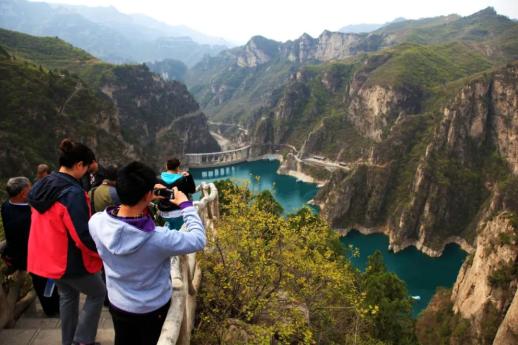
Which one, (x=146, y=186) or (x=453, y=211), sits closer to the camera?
(x=146, y=186)

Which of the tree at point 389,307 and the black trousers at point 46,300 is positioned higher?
the black trousers at point 46,300

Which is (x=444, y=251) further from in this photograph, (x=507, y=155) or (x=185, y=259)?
(x=185, y=259)

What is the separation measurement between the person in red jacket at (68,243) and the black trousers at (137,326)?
1.56 metres

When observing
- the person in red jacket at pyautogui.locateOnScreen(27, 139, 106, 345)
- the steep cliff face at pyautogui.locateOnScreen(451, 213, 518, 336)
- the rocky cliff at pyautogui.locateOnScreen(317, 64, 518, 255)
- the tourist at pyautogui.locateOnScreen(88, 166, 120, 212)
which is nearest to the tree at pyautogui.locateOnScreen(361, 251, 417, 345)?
the steep cliff face at pyautogui.locateOnScreen(451, 213, 518, 336)

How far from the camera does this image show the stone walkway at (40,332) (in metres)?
9.39

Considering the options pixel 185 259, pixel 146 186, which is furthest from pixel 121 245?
pixel 185 259

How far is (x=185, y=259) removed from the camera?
929 centimetres

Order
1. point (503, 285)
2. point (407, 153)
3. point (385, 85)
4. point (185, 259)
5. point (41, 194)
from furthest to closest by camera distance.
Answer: point (385, 85)
point (407, 153)
point (503, 285)
point (185, 259)
point (41, 194)

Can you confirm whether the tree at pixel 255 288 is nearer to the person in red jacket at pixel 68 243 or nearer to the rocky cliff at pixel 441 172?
the person in red jacket at pixel 68 243

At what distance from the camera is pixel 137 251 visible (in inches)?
248

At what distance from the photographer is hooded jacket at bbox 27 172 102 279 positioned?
25.2ft

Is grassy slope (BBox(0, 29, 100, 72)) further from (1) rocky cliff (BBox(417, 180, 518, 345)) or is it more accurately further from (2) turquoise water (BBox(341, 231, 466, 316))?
(1) rocky cliff (BBox(417, 180, 518, 345))

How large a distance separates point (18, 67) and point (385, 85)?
14998 centimetres

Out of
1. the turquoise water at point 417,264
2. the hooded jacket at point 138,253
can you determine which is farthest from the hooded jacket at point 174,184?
the turquoise water at point 417,264
